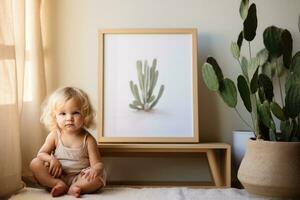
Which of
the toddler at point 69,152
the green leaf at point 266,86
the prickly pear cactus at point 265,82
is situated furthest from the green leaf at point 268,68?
the toddler at point 69,152

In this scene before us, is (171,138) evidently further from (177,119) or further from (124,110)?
(124,110)

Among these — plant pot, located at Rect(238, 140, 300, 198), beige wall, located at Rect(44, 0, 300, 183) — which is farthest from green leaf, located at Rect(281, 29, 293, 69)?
plant pot, located at Rect(238, 140, 300, 198)

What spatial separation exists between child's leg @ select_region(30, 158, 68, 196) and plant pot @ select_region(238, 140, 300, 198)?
22.6 inches

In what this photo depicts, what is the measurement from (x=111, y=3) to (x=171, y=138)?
0.62m

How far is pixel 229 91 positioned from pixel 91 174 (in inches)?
21.6

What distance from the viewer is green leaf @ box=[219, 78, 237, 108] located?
3.83 ft

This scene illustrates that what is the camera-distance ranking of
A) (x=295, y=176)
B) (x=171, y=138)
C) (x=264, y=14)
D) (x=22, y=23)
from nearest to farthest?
(x=295, y=176)
(x=22, y=23)
(x=171, y=138)
(x=264, y=14)

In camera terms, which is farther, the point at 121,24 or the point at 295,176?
the point at 121,24

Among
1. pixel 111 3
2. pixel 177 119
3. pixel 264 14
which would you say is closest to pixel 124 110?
pixel 177 119

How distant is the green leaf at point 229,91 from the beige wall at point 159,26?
219 millimetres

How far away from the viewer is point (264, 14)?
55.0 inches

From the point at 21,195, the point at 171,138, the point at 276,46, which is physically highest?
the point at 276,46

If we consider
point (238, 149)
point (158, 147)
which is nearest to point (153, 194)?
point (158, 147)

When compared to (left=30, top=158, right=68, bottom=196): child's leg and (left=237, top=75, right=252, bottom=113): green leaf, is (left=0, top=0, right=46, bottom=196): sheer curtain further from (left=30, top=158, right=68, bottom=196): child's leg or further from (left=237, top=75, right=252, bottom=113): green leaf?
(left=237, top=75, right=252, bottom=113): green leaf
